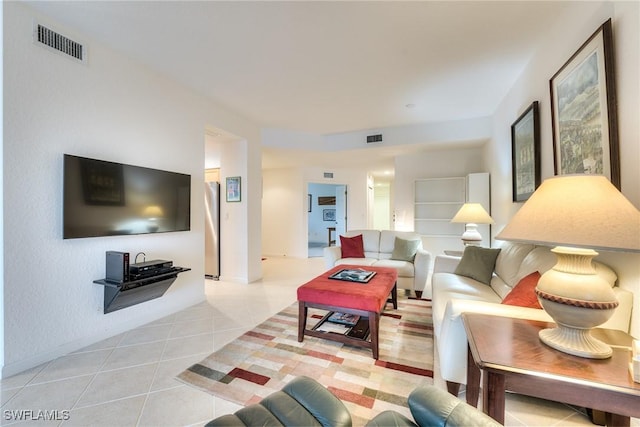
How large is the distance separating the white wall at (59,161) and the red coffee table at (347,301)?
176cm

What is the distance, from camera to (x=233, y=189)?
4379 millimetres

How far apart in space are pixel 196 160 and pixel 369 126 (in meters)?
2.97

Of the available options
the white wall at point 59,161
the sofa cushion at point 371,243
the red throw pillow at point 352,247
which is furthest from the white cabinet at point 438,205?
the white wall at point 59,161

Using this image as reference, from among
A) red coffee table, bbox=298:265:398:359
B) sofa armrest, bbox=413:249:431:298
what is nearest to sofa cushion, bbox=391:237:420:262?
sofa armrest, bbox=413:249:431:298

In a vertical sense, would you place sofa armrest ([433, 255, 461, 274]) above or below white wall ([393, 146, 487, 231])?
below

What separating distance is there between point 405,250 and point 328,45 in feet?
9.39

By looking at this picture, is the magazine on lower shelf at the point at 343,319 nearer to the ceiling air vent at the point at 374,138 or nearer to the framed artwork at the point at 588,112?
the framed artwork at the point at 588,112

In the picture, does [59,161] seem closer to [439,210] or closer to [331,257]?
[331,257]

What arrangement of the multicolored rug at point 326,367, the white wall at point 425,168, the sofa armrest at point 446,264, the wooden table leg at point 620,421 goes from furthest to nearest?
the white wall at point 425,168 < the sofa armrest at point 446,264 < the multicolored rug at point 326,367 < the wooden table leg at point 620,421

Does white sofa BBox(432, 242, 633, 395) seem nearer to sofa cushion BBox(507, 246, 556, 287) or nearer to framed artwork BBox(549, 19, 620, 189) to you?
sofa cushion BBox(507, 246, 556, 287)

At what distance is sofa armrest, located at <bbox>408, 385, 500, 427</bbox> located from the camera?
858 millimetres

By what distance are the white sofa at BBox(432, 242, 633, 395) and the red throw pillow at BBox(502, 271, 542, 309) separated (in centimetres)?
11

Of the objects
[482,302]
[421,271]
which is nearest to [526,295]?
[482,302]

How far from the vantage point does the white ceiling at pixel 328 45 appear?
1992 mm
